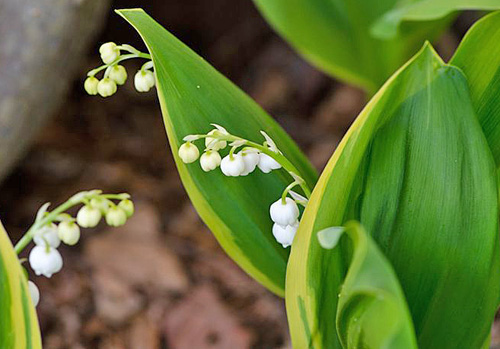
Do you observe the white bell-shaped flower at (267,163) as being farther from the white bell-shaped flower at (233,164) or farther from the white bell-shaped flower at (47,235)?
the white bell-shaped flower at (47,235)

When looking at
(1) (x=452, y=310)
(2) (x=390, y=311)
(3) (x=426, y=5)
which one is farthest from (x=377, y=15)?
(2) (x=390, y=311)

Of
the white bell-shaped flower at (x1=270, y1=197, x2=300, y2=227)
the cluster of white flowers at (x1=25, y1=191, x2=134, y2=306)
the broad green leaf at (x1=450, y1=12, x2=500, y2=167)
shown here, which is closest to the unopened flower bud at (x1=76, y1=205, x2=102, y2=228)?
the cluster of white flowers at (x1=25, y1=191, x2=134, y2=306)

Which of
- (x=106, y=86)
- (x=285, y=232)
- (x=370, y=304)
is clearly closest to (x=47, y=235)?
(x=106, y=86)

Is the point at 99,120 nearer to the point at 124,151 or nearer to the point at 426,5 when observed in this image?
the point at 124,151

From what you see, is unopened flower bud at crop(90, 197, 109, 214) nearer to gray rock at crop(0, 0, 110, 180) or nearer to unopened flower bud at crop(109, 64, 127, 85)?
unopened flower bud at crop(109, 64, 127, 85)

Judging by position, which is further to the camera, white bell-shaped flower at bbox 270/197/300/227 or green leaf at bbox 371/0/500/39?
green leaf at bbox 371/0/500/39

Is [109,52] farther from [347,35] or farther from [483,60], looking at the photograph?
[347,35]

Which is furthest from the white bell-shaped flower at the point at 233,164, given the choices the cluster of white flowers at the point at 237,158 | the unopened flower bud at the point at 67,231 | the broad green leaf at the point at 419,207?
the unopened flower bud at the point at 67,231
